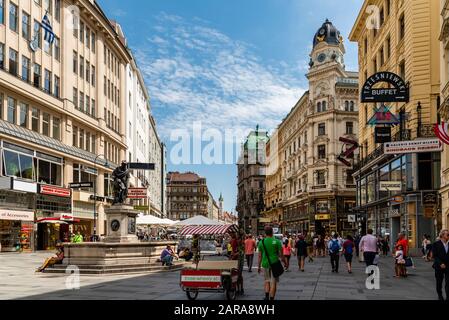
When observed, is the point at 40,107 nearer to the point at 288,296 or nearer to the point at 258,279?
the point at 258,279

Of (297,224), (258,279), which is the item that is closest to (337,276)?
(258,279)

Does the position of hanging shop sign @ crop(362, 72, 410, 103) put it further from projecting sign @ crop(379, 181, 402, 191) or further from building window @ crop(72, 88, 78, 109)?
building window @ crop(72, 88, 78, 109)

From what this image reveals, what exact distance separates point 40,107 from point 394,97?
92.0ft

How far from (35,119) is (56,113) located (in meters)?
3.96

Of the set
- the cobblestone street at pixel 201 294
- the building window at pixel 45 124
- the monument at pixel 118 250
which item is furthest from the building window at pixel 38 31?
the cobblestone street at pixel 201 294

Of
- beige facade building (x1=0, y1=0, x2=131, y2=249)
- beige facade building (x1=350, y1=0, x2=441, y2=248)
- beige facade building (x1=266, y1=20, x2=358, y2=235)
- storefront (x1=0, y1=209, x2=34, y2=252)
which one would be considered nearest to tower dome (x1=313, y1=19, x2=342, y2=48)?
beige facade building (x1=266, y1=20, x2=358, y2=235)

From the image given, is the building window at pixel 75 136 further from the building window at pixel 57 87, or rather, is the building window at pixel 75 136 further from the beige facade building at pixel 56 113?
the building window at pixel 57 87

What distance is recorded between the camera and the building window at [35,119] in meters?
45.6

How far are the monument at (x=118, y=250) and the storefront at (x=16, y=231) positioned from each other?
1686 cm

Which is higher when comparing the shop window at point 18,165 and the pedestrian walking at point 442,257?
the shop window at point 18,165

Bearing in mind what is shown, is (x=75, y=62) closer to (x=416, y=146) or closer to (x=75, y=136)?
(x=75, y=136)

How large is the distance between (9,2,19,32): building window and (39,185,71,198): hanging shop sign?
470 inches

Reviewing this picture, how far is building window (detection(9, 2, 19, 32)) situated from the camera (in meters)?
42.0

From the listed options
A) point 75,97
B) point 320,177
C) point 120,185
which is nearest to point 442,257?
point 120,185
